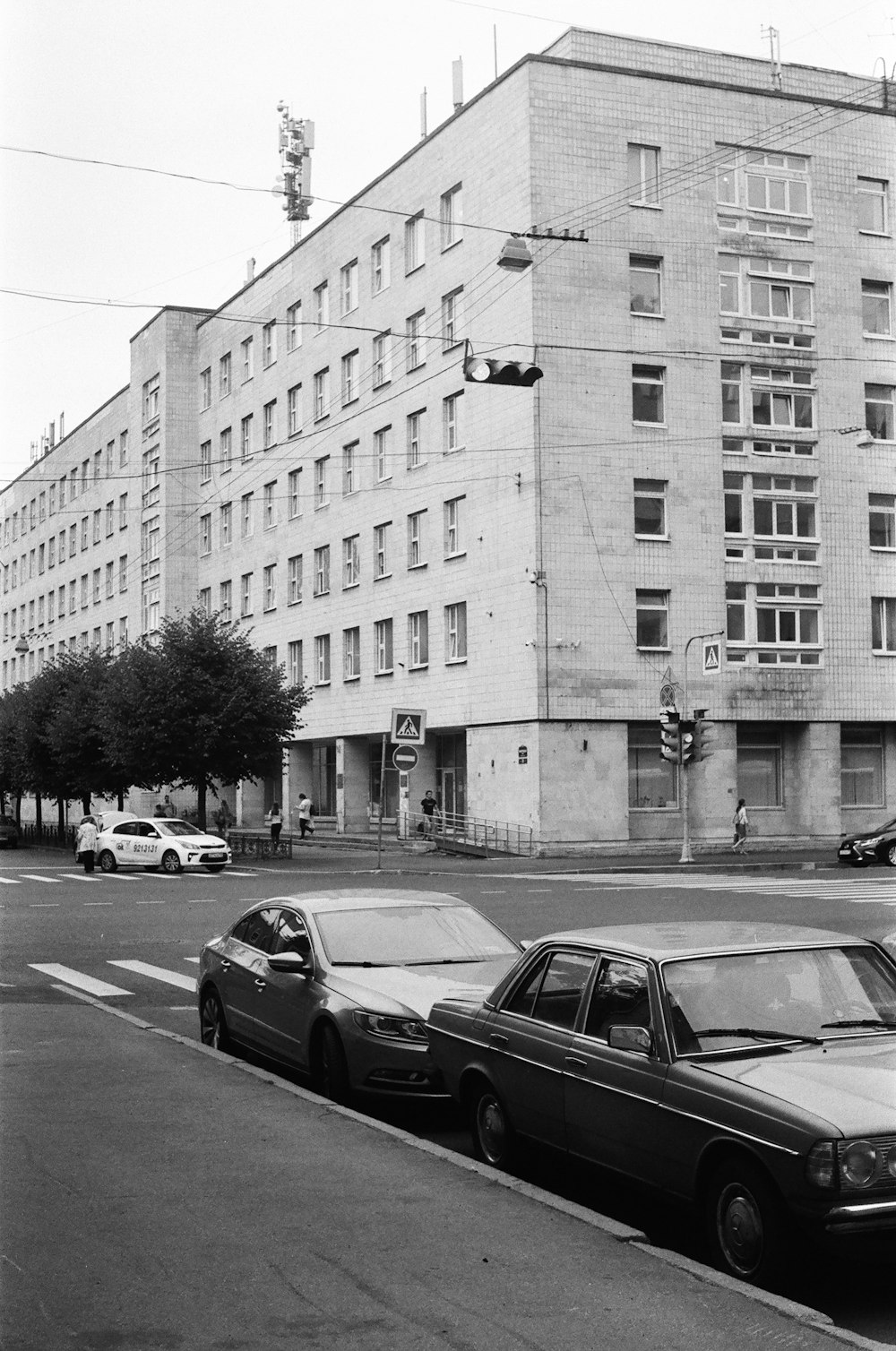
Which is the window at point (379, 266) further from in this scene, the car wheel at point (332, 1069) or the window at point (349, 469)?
the car wheel at point (332, 1069)

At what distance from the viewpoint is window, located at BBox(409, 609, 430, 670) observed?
5162cm

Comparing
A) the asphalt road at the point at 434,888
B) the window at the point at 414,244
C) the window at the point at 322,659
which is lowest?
the asphalt road at the point at 434,888

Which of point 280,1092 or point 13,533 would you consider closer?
point 280,1092

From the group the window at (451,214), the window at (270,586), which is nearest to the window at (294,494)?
the window at (270,586)

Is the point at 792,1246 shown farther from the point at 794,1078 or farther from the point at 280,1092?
the point at 280,1092

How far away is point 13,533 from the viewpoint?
366ft

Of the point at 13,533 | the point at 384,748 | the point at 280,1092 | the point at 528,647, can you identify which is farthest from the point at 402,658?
the point at 13,533

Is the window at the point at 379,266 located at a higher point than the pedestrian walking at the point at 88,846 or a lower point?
higher

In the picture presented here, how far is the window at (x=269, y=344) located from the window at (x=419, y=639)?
A: 18054 mm

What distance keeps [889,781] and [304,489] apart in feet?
83.6

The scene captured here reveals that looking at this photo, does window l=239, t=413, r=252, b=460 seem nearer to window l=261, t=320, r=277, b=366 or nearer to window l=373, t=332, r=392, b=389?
window l=261, t=320, r=277, b=366

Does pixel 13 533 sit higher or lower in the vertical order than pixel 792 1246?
higher

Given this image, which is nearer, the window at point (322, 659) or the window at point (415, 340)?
the window at point (415, 340)

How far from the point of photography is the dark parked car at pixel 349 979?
9180mm
